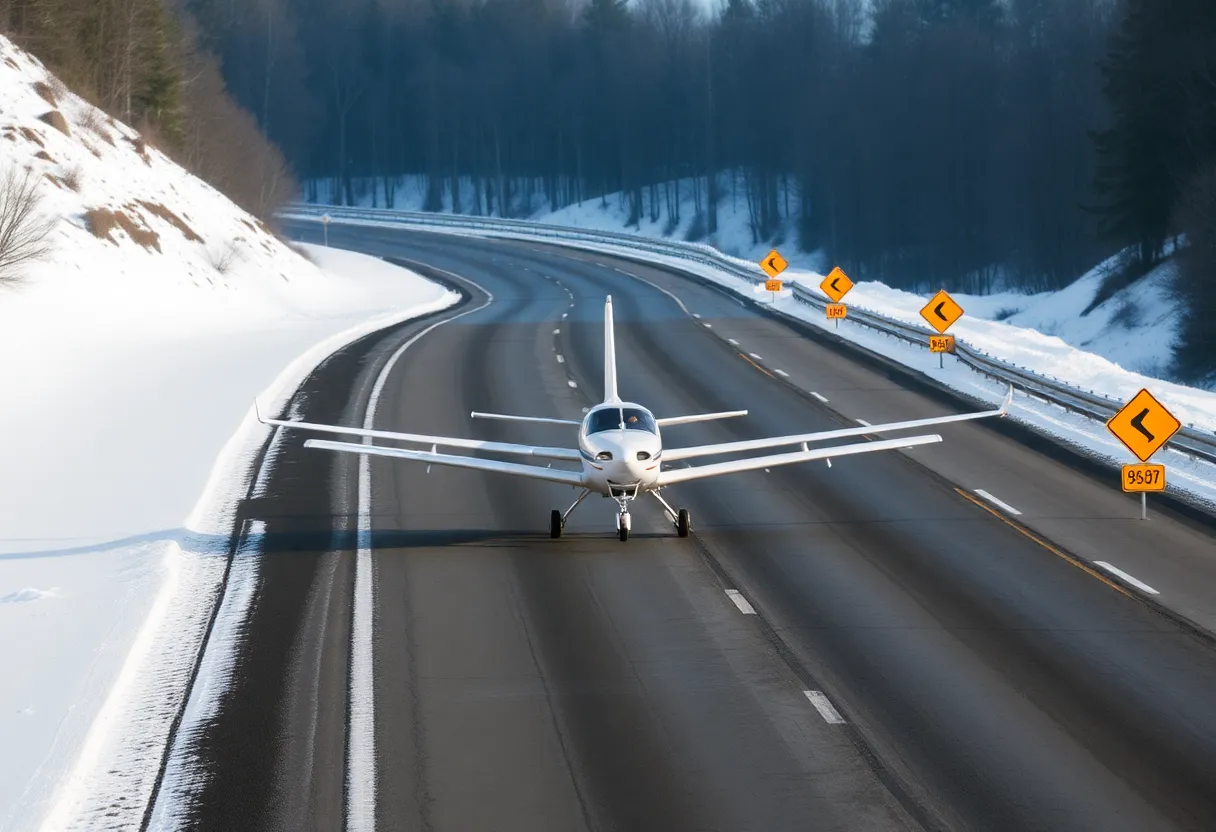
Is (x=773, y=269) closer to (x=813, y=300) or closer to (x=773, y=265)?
(x=773, y=265)

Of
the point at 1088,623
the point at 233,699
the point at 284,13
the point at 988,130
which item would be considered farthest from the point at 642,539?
the point at 284,13

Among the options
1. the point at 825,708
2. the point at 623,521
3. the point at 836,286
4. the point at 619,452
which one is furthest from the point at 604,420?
the point at 836,286

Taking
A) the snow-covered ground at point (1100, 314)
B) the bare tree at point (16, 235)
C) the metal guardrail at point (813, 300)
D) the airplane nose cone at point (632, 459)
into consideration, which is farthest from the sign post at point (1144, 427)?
the bare tree at point (16, 235)

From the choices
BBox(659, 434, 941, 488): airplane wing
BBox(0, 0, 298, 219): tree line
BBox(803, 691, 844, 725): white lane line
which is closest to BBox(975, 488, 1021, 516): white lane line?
BBox(659, 434, 941, 488): airplane wing

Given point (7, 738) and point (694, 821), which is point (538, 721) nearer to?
point (694, 821)

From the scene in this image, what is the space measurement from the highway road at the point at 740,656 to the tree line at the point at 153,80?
122 ft

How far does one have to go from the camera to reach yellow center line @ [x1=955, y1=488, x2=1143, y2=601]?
1747 cm

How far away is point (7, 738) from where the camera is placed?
12.5 m

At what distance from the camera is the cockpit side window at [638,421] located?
63.3 feet

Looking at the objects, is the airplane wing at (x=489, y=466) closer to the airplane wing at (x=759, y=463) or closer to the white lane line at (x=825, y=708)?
the airplane wing at (x=759, y=463)

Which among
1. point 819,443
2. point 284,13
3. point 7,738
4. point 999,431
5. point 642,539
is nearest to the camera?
point 7,738

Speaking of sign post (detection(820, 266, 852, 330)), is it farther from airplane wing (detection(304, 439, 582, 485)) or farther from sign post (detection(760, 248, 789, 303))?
airplane wing (detection(304, 439, 582, 485))

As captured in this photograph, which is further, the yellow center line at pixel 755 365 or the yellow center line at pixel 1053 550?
the yellow center line at pixel 755 365

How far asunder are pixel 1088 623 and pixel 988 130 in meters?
100
